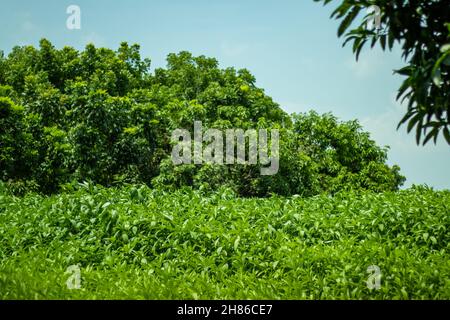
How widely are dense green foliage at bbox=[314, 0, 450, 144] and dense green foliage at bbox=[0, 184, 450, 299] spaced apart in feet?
6.74

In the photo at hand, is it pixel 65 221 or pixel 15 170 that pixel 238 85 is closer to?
pixel 15 170

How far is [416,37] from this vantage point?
3604 millimetres

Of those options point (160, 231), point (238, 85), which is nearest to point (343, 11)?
point (160, 231)

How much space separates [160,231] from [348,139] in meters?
16.5

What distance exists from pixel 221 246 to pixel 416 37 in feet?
11.9

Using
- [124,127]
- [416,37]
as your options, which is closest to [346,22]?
[416,37]

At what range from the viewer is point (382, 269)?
5.24 m

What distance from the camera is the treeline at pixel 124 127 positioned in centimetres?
1436

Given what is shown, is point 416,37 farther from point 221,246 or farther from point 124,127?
point 124,127

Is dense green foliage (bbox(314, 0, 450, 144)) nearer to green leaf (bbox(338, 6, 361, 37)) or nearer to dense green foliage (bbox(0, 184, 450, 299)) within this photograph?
green leaf (bbox(338, 6, 361, 37))

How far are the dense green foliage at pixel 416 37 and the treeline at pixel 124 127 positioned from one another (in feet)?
28.8

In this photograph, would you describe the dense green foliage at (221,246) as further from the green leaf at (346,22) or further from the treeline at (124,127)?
the treeline at (124,127)
